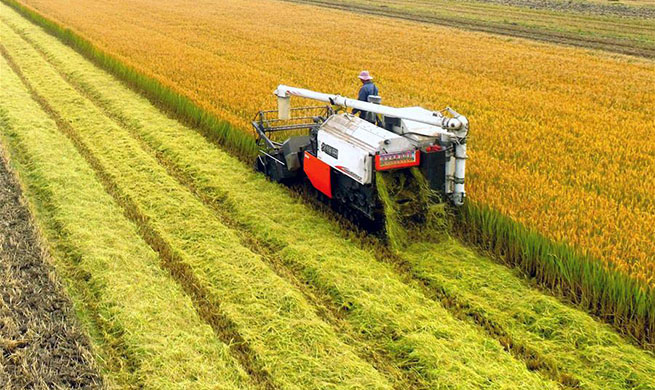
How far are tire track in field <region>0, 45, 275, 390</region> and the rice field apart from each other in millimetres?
19

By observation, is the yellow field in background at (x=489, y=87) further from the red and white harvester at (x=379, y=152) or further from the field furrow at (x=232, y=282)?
the field furrow at (x=232, y=282)

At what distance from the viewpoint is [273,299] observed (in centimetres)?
651

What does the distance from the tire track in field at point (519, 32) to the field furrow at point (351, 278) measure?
20680 millimetres

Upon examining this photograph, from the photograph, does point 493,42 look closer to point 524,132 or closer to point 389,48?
point 389,48

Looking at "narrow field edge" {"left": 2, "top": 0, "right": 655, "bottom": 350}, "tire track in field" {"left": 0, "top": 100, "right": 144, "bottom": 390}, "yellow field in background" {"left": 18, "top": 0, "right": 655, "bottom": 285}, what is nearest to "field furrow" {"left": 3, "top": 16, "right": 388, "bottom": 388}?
"tire track in field" {"left": 0, "top": 100, "right": 144, "bottom": 390}

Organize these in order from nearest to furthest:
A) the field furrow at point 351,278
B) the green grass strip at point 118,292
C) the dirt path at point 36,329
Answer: the dirt path at point 36,329
the green grass strip at point 118,292
the field furrow at point 351,278

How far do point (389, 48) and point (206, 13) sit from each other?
16.1 meters

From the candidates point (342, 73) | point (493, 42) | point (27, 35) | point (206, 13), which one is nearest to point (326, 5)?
point (206, 13)

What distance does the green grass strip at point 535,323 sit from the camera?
5.39 meters

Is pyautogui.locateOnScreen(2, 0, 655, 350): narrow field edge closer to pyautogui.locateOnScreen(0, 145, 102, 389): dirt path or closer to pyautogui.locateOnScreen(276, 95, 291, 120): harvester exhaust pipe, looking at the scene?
pyautogui.locateOnScreen(276, 95, 291, 120): harvester exhaust pipe

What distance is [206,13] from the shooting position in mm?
36156

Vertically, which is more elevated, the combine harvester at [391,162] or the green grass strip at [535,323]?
the combine harvester at [391,162]

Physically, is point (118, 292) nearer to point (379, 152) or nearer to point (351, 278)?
point (351, 278)

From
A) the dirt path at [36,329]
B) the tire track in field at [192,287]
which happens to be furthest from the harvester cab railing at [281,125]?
the dirt path at [36,329]
